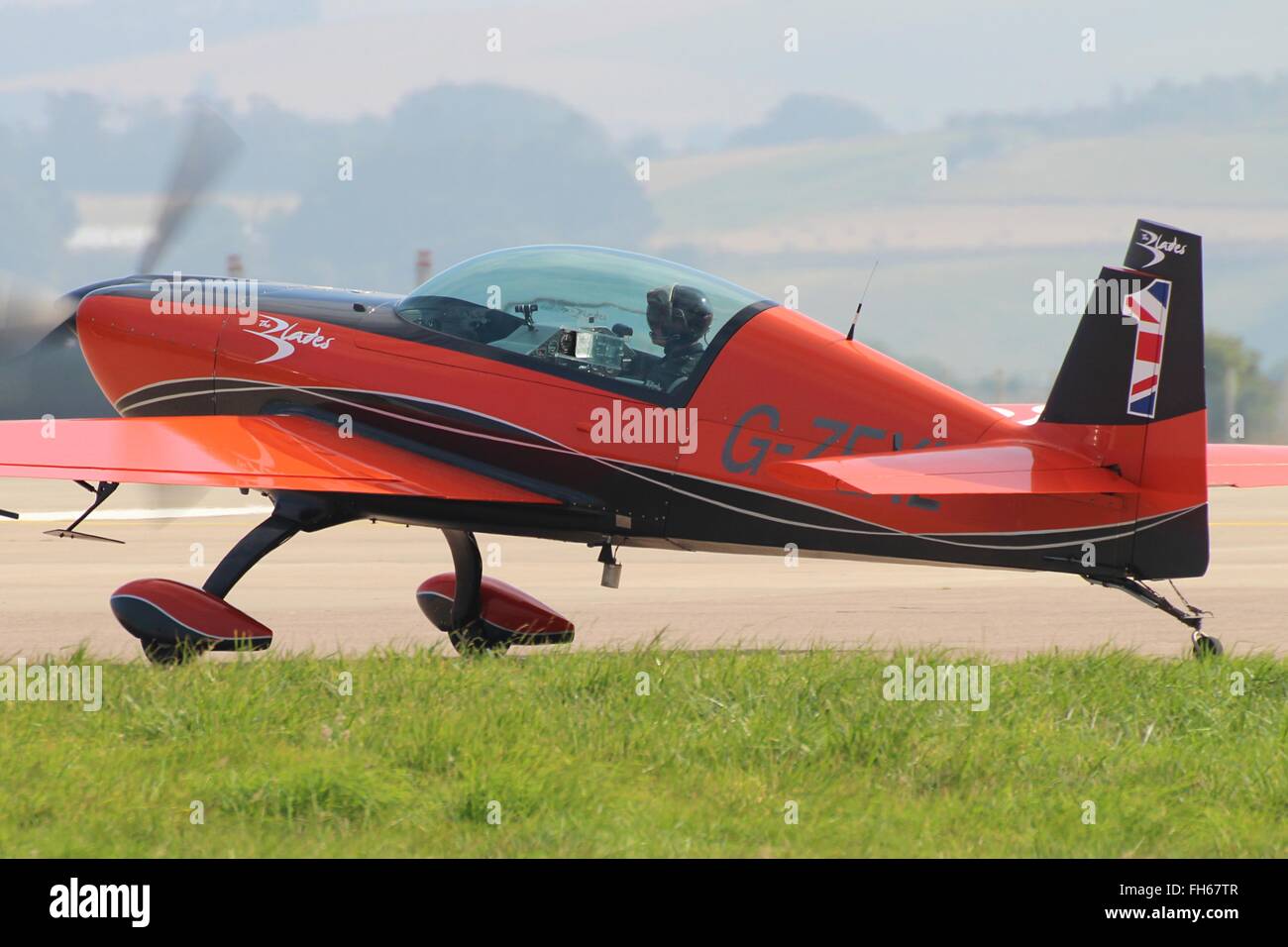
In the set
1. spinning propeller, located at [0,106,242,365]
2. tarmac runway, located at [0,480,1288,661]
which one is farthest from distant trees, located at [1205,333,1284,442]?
spinning propeller, located at [0,106,242,365]

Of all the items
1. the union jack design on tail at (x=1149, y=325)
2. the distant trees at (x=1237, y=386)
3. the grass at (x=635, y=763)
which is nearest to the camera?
Result: the grass at (x=635, y=763)

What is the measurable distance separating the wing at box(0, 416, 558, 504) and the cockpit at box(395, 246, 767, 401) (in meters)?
0.87

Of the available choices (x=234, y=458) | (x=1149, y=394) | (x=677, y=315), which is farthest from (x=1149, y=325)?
(x=234, y=458)

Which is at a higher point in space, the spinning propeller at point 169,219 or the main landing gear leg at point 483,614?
the spinning propeller at point 169,219

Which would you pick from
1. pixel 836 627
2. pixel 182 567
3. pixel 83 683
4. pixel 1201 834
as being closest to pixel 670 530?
pixel 836 627

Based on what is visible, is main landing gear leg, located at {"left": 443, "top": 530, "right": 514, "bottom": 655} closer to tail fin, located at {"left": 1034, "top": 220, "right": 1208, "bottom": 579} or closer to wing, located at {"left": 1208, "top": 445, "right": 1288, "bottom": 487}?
tail fin, located at {"left": 1034, "top": 220, "right": 1208, "bottom": 579}

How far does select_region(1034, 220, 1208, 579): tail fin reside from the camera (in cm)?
858

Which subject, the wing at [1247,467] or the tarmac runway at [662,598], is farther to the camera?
the tarmac runway at [662,598]

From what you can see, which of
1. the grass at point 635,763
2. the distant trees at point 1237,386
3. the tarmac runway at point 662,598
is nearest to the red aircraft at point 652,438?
the tarmac runway at point 662,598

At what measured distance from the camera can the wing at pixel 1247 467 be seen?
10375 millimetres

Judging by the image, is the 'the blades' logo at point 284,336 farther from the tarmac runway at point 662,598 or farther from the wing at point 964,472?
the wing at point 964,472

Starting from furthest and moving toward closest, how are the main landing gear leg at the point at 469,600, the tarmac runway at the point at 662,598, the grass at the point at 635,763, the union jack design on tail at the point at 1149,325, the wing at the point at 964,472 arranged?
the tarmac runway at the point at 662,598 < the main landing gear leg at the point at 469,600 < the union jack design on tail at the point at 1149,325 < the wing at the point at 964,472 < the grass at the point at 635,763
